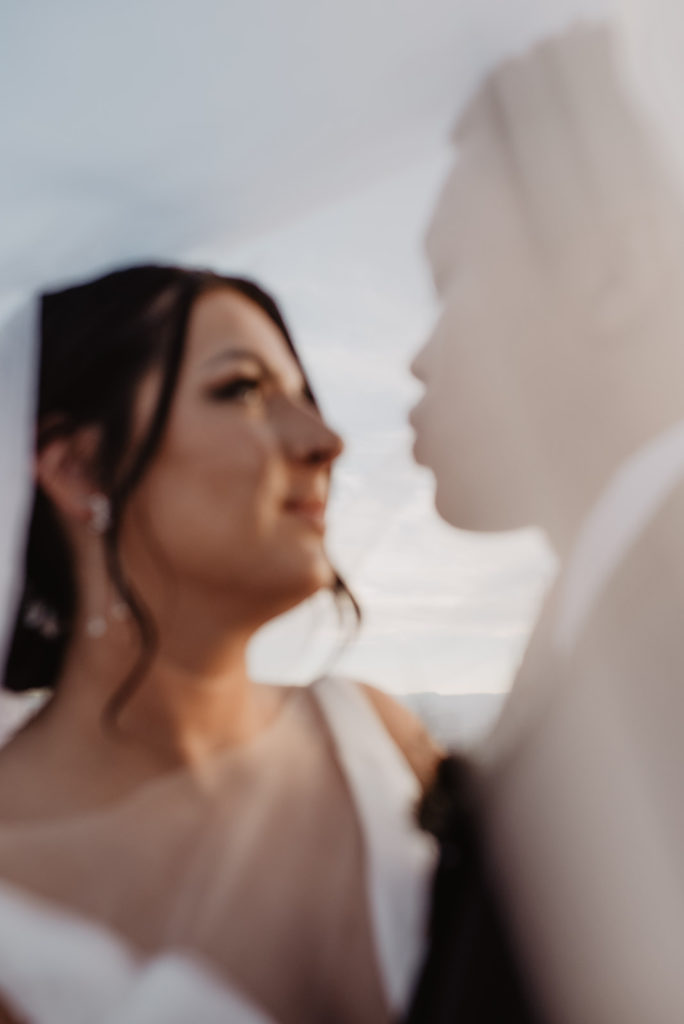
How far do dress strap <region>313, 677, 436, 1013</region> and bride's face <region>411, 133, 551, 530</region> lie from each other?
0.72 ft

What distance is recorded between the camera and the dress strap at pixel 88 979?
606mm

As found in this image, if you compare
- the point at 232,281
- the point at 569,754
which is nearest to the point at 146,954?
the point at 569,754

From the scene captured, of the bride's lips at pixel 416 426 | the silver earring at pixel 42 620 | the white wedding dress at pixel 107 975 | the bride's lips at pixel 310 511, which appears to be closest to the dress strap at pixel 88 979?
the white wedding dress at pixel 107 975

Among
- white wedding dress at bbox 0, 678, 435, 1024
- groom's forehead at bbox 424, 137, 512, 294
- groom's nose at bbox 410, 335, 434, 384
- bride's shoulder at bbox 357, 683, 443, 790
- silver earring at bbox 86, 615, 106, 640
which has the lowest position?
white wedding dress at bbox 0, 678, 435, 1024

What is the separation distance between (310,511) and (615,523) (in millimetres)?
264

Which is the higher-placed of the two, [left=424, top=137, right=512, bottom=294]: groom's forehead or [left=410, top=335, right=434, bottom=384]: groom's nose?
[left=424, top=137, right=512, bottom=294]: groom's forehead

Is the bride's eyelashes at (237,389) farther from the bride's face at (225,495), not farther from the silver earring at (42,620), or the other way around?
the silver earring at (42,620)

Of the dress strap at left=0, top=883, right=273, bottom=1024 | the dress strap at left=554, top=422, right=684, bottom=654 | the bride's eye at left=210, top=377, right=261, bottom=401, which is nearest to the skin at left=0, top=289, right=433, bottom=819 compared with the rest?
the bride's eye at left=210, top=377, right=261, bottom=401

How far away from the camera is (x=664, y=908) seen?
609 mm

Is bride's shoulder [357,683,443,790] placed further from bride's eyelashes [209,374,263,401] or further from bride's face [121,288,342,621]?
bride's eyelashes [209,374,263,401]

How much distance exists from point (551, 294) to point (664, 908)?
19.7 inches

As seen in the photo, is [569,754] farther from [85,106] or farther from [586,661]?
[85,106]

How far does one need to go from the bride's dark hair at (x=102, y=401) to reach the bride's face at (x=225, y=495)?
1 centimetres

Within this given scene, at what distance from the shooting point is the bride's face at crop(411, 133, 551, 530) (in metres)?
0.72
